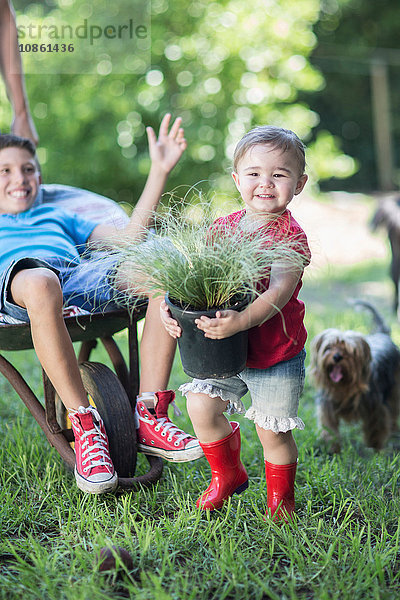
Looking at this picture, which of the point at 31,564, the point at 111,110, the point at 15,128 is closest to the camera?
the point at 31,564

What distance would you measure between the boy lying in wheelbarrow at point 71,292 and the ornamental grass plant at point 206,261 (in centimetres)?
18

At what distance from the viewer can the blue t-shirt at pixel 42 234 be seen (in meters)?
2.48

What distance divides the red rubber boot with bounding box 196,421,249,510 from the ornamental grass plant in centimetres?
55

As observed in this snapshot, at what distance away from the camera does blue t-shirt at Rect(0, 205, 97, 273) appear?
2.48 metres

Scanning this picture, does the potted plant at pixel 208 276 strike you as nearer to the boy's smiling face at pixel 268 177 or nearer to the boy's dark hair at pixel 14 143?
the boy's smiling face at pixel 268 177

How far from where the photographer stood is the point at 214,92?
724 centimetres

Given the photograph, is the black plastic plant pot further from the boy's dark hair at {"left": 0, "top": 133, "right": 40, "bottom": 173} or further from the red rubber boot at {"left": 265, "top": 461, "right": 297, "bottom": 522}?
the boy's dark hair at {"left": 0, "top": 133, "right": 40, "bottom": 173}

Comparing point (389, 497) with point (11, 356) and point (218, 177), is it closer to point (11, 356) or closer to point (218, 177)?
point (11, 356)

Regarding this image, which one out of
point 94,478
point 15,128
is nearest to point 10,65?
point 15,128

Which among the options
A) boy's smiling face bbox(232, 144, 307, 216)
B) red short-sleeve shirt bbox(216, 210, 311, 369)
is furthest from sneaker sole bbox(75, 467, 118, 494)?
boy's smiling face bbox(232, 144, 307, 216)

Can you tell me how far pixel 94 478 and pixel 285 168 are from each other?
48.0 inches

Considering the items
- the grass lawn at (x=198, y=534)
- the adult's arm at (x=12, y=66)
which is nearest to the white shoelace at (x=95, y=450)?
the grass lawn at (x=198, y=534)

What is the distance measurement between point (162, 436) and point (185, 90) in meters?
5.59

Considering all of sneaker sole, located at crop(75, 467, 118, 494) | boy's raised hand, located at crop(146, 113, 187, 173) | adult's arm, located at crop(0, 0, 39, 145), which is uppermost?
adult's arm, located at crop(0, 0, 39, 145)
